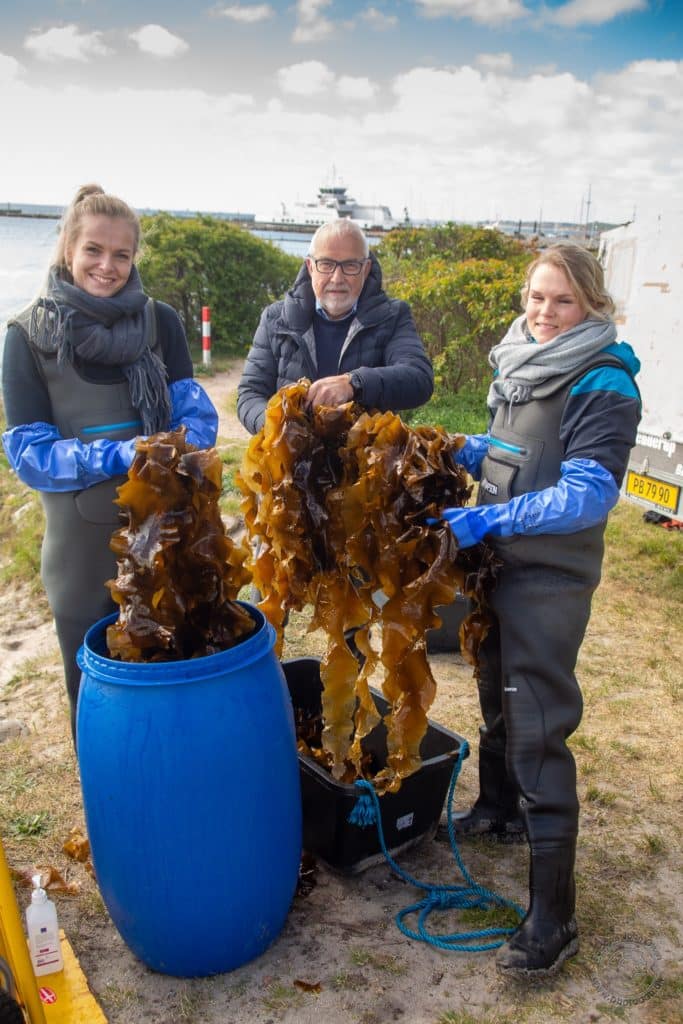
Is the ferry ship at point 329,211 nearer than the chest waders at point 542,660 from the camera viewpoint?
No

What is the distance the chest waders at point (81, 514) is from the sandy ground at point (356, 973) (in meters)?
1.09

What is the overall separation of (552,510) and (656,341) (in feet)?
13.3

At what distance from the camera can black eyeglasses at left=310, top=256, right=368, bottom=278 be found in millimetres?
3479

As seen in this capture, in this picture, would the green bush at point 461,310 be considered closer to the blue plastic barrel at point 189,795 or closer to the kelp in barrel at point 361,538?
the kelp in barrel at point 361,538

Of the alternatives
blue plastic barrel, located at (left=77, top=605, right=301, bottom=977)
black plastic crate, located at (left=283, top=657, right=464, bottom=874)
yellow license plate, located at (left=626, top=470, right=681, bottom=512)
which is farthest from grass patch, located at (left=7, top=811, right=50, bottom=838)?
yellow license plate, located at (left=626, top=470, right=681, bottom=512)

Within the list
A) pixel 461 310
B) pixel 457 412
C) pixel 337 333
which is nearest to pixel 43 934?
pixel 337 333

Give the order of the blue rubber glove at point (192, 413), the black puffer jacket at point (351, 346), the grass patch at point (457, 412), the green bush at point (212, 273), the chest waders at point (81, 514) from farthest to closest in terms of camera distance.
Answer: the green bush at point (212, 273) < the grass patch at point (457, 412) < the black puffer jacket at point (351, 346) < the blue rubber glove at point (192, 413) < the chest waders at point (81, 514)

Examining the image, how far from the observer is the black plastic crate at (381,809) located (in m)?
3.06

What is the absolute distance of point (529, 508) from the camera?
98.4 inches

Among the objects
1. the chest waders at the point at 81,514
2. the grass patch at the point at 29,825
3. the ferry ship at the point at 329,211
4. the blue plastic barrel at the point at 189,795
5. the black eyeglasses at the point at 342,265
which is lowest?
the grass patch at the point at 29,825

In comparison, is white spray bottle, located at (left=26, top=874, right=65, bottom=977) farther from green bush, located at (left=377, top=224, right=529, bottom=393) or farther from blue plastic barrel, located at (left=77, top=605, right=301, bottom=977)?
green bush, located at (left=377, top=224, right=529, bottom=393)

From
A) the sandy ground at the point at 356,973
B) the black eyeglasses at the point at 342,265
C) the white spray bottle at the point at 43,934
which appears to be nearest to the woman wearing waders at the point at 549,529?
the sandy ground at the point at 356,973

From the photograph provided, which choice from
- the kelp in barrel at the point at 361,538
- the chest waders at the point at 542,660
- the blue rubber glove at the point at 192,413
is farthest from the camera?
the blue rubber glove at the point at 192,413

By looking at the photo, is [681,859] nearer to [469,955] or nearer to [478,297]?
[469,955]
